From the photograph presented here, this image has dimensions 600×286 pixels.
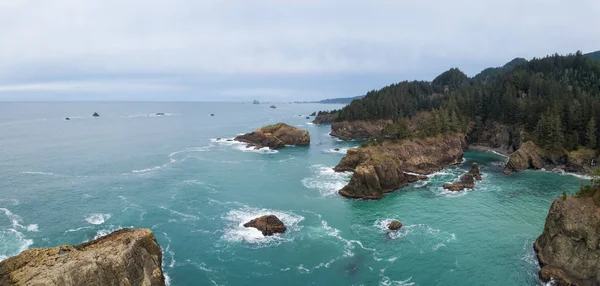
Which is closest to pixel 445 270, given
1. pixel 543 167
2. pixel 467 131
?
pixel 543 167

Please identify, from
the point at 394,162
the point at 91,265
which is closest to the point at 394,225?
the point at 394,162

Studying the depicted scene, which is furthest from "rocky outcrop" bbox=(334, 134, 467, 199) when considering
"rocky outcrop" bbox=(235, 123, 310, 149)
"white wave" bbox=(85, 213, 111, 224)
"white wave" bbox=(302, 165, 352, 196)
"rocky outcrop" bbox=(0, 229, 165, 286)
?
"rocky outcrop" bbox=(235, 123, 310, 149)

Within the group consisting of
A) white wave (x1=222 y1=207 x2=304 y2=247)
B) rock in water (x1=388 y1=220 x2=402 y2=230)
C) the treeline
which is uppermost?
the treeline

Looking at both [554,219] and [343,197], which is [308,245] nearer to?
[343,197]

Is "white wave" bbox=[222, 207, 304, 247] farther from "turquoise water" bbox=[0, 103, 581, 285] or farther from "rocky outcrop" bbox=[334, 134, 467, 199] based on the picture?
"rocky outcrop" bbox=[334, 134, 467, 199]

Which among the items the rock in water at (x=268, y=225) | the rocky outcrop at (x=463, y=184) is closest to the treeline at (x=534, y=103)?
the rocky outcrop at (x=463, y=184)

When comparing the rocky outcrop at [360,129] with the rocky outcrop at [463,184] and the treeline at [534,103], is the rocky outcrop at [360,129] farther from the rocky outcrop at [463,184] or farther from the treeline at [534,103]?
the rocky outcrop at [463,184]
